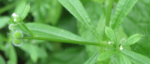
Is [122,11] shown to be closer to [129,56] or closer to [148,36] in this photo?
[129,56]

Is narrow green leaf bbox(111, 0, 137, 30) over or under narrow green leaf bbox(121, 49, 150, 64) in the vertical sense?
over

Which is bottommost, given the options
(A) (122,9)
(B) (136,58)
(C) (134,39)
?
(B) (136,58)

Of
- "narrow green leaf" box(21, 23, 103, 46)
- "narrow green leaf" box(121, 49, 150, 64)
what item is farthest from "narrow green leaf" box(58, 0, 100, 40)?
"narrow green leaf" box(121, 49, 150, 64)

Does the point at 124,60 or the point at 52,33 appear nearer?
the point at 124,60

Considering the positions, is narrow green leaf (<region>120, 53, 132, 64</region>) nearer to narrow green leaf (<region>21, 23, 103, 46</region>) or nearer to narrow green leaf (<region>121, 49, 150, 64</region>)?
narrow green leaf (<region>121, 49, 150, 64</region>)

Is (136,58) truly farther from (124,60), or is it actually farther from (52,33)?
(52,33)

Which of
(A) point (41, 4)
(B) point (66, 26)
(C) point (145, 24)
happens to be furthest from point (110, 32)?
(B) point (66, 26)

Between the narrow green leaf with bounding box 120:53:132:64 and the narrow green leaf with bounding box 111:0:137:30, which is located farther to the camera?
the narrow green leaf with bounding box 111:0:137:30

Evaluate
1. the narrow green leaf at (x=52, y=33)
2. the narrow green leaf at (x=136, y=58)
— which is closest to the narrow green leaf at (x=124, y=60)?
the narrow green leaf at (x=136, y=58)

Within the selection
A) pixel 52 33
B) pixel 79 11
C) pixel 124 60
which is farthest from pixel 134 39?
pixel 52 33

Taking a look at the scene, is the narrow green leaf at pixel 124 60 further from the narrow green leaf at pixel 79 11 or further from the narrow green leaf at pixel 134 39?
the narrow green leaf at pixel 79 11

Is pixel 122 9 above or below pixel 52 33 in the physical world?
above

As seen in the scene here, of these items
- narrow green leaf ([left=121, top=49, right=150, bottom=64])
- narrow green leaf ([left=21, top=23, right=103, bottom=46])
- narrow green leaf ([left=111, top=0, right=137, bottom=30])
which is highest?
narrow green leaf ([left=111, top=0, right=137, bottom=30])
